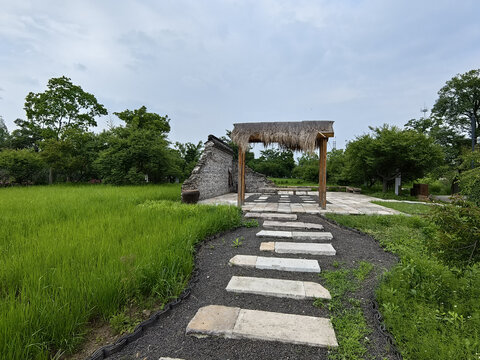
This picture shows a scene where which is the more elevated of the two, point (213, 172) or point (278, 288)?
point (213, 172)

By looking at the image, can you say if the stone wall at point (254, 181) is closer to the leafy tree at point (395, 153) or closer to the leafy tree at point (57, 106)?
the leafy tree at point (395, 153)

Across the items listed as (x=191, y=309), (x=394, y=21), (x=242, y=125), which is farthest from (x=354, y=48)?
(x=191, y=309)

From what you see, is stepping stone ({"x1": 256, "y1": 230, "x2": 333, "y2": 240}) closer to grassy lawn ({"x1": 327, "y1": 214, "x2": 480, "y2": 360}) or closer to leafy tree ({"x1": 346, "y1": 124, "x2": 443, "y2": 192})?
grassy lawn ({"x1": 327, "y1": 214, "x2": 480, "y2": 360})

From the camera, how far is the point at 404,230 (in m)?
3.83

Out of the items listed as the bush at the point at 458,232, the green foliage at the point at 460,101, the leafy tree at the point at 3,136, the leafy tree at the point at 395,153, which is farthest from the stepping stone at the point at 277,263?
the leafy tree at the point at 3,136

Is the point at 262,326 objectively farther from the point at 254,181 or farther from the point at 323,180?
the point at 254,181

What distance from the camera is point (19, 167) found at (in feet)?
43.5

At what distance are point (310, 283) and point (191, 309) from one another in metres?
1.29

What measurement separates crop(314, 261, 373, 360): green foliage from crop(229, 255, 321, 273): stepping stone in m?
0.20

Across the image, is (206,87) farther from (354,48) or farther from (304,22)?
(354,48)

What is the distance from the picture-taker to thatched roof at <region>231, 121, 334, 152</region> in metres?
5.71

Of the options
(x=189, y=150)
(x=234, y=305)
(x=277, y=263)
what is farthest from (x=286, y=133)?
(x=189, y=150)

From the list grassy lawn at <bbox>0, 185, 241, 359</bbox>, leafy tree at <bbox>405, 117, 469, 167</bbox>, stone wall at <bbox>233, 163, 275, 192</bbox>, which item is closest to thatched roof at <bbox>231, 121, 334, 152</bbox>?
grassy lawn at <bbox>0, 185, 241, 359</bbox>

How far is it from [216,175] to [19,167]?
13.9 meters
